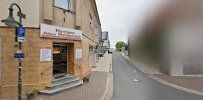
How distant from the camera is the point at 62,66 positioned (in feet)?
45.2

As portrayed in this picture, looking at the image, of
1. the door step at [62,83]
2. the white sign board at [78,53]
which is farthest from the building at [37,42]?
the white sign board at [78,53]

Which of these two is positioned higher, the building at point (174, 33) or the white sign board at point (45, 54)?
the building at point (174, 33)

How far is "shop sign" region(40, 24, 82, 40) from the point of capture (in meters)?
11.1

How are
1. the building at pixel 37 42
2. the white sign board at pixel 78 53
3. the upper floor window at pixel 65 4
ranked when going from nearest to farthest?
the building at pixel 37 42 → the upper floor window at pixel 65 4 → the white sign board at pixel 78 53

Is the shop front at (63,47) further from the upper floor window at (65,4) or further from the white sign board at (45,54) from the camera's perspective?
the upper floor window at (65,4)

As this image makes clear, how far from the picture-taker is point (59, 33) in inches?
480

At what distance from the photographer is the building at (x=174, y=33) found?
6902 mm

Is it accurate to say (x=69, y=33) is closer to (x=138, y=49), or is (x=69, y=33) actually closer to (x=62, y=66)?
(x=62, y=66)

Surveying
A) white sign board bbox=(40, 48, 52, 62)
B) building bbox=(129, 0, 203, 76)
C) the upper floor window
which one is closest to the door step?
white sign board bbox=(40, 48, 52, 62)

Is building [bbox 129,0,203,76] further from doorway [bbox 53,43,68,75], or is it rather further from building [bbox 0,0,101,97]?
doorway [bbox 53,43,68,75]

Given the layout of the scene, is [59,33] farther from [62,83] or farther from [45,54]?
[62,83]

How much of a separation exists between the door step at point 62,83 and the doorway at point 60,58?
0.66 m

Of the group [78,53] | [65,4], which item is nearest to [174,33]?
[78,53]

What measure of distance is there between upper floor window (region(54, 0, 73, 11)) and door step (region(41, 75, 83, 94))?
4.22 meters
